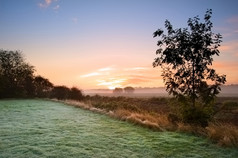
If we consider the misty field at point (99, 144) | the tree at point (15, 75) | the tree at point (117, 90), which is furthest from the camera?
the tree at point (117, 90)

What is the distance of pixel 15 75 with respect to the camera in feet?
114

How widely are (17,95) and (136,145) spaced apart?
30.6 metres

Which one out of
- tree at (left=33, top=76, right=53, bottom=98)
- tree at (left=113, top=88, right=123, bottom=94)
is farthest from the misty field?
tree at (left=113, top=88, right=123, bottom=94)

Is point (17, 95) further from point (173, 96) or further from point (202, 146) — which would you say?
point (202, 146)

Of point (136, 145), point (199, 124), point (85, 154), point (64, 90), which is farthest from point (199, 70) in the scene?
point (64, 90)

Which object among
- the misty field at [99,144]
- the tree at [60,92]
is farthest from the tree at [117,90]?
the misty field at [99,144]

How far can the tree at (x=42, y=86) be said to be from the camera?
33.8 meters

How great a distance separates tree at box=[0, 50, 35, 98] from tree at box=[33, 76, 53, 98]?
2.53ft

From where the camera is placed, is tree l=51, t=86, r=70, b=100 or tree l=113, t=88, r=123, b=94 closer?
tree l=51, t=86, r=70, b=100

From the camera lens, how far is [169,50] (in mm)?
10070

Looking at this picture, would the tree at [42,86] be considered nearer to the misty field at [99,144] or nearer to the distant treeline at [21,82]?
the distant treeline at [21,82]

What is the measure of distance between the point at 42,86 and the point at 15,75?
4.73 metres

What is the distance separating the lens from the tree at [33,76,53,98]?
33.8 meters

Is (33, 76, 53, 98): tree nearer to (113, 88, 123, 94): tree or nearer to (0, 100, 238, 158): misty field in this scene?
(0, 100, 238, 158): misty field
